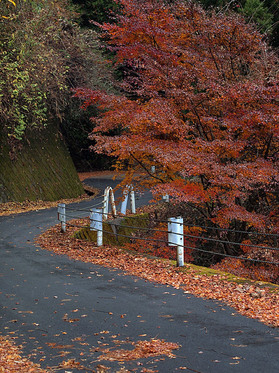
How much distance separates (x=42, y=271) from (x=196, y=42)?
27.7 feet

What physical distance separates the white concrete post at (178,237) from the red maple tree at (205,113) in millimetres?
1596

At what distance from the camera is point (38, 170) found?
963 inches

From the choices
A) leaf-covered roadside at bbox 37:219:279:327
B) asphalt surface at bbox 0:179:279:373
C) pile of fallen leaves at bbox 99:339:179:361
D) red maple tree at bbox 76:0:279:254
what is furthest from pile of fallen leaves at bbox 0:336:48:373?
red maple tree at bbox 76:0:279:254

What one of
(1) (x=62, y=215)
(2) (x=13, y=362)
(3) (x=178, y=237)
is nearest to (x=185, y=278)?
(3) (x=178, y=237)

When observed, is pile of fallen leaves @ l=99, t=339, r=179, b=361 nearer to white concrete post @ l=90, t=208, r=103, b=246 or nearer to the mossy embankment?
white concrete post @ l=90, t=208, r=103, b=246

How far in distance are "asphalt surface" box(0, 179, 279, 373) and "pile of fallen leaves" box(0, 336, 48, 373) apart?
0.14 metres

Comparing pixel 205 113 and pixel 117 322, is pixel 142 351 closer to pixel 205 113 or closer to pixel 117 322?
pixel 117 322

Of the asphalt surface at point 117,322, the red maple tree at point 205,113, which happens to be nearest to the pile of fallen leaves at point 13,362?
the asphalt surface at point 117,322

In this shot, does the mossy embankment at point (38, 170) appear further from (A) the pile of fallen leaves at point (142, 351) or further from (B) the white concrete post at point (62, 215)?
(A) the pile of fallen leaves at point (142, 351)

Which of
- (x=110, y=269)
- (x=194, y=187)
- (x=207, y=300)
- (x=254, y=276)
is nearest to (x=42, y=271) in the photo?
(x=110, y=269)

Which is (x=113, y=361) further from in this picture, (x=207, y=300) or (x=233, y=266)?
(x=233, y=266)

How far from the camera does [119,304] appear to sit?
26.4 ft

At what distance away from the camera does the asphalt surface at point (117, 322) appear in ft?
18.6

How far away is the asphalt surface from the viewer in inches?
223
